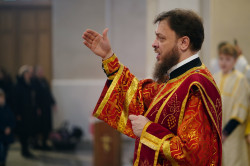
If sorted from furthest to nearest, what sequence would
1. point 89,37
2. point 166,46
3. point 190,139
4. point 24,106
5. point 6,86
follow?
point 6,86 → point 24,106 → point 89,37 → point 166,46 → point 190,139

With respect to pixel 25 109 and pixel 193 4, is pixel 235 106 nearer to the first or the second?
pixel 193 4

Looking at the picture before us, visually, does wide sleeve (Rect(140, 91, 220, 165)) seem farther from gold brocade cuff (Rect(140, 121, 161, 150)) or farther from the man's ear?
the man's ear

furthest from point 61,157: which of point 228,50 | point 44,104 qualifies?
point 228,50

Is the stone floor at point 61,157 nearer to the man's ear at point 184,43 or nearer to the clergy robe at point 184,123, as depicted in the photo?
the clergy robe at point 184,123

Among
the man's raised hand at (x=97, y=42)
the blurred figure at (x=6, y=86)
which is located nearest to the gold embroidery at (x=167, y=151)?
the man's raised hand at (x=97, y=42)

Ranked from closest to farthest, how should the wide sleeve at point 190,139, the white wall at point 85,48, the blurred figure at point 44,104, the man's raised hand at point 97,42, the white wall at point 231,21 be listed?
the wide sleeve at point 190,139 → the man's raised hand at point 97,42 → the white wall at point 231,21 → the blurred figure at point 44,104 → the white wall at point 85,48

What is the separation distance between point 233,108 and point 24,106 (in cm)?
514

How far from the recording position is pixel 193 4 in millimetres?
5047

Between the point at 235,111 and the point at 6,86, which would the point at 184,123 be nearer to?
the point at 235,111

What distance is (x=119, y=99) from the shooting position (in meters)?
2.43

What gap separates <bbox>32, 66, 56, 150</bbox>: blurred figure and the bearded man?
20.9 feet

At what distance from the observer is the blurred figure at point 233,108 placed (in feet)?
13.1

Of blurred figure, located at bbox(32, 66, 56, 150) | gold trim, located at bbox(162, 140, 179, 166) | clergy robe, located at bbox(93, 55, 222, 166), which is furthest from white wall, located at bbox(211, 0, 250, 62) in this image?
blurred figure, located at bbox(32, 66, 56, 150)

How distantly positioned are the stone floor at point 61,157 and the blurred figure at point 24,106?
30 centimetres
